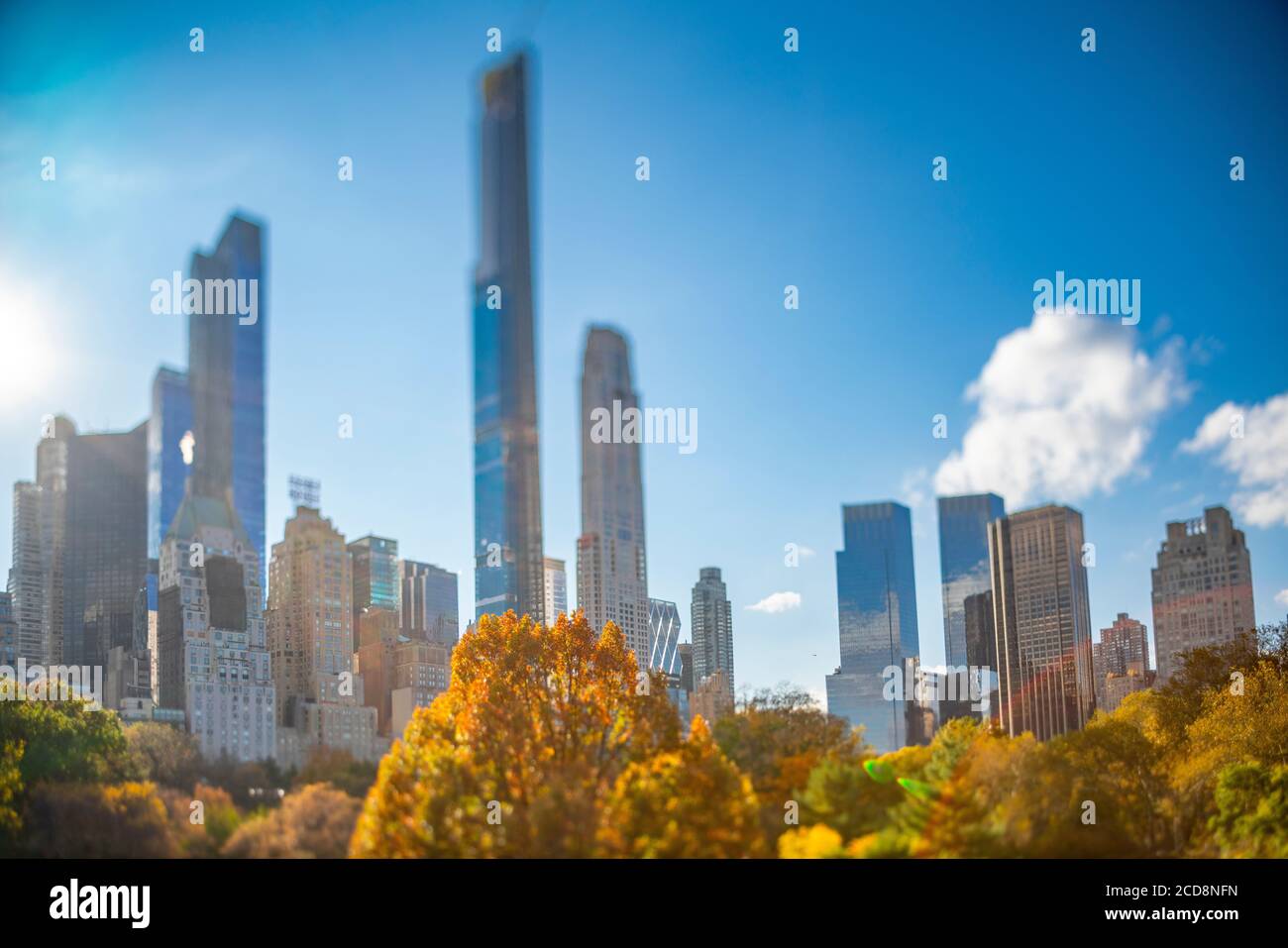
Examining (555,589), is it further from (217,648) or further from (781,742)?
(217,648)

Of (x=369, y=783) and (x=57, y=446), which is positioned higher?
(x=57, y=446)

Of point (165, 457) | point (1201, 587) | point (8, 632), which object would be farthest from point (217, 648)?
point (165, 457)

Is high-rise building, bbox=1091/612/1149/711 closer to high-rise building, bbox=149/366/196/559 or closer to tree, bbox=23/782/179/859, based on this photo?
tree, bbox=23/782/179/859

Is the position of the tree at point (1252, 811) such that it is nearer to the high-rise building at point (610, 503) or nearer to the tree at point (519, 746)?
the tree at point (519, 746)

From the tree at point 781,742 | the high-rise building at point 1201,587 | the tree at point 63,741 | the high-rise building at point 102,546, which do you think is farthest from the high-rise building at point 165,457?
the high-rise building at point 1201,587
